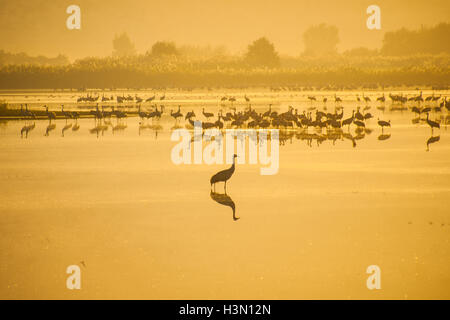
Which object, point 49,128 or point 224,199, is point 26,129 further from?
point 224,199

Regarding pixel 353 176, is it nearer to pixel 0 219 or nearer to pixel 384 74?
pixel 0 219

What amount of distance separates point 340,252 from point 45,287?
13.2 ft

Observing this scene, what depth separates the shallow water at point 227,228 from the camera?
8.66m

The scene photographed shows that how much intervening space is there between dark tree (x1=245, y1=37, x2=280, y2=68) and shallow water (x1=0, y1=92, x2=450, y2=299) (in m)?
92.8

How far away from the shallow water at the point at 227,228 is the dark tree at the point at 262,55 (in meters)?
92.8

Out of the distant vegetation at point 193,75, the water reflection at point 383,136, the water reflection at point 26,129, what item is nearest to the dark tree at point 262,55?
the distant vegetation at point 193,75

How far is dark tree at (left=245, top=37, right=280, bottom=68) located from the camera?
4407 inches

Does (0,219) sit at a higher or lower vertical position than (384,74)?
lower

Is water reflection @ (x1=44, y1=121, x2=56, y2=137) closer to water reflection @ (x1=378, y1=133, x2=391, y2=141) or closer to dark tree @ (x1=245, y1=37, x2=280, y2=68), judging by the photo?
water reflection @ (x1=378, y1=133, x2=391, y2=141)

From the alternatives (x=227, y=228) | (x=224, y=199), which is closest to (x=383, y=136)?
(x=224, y=199)

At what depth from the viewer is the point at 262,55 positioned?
112 m

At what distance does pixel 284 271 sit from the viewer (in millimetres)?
9047

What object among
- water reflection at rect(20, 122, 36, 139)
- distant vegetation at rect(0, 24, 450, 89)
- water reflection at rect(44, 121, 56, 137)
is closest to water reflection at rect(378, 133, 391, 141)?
water reflection at rect(44, 121, 56, 137)
